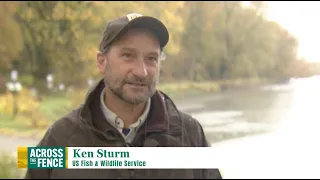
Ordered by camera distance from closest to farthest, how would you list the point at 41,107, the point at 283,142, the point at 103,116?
the point at 103,116, the point at 283,142, the point at 41,107

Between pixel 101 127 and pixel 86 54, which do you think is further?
pixel 86 54

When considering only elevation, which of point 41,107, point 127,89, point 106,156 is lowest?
point 106,156

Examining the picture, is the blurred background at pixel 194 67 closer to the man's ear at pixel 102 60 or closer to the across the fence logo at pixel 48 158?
the across the fence logo at pixel 48 158

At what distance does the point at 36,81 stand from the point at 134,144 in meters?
0.63

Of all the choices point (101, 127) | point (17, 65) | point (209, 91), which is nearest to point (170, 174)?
point (101, 127)

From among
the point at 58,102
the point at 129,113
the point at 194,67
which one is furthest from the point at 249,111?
the point at 58,102

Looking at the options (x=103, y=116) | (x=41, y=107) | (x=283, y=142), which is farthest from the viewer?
(x=41, y=107)

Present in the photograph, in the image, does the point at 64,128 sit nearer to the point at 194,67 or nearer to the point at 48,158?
the point at 48,158

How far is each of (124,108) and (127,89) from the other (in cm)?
5

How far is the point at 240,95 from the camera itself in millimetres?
1412

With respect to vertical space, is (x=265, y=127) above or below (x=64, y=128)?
above

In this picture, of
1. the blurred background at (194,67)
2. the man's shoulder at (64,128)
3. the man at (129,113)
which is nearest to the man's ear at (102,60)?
the man at (129,113)

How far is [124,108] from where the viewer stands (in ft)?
3.19

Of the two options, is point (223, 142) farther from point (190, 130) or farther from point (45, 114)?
point (45, 114)
